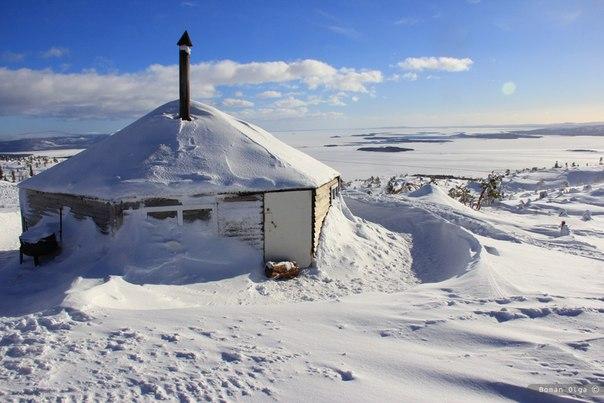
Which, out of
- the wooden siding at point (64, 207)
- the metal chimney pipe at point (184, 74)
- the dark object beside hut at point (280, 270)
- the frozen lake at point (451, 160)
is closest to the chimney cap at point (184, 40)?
the metal chimney pipe at point (184, 74)

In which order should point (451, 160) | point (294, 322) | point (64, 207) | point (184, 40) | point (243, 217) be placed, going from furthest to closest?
point (451, 160) < point (184, 40) < point (64, 207) < point (243, 217) < point (294, 322)

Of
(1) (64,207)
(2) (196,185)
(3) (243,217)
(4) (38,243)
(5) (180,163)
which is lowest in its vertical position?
(4) (38,243)

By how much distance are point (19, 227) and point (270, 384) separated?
13611 mm

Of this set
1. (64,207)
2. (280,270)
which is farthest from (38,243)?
(280,270)

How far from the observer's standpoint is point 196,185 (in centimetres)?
866

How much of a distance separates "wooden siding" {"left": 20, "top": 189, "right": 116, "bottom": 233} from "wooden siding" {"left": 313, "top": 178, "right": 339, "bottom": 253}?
418 cm

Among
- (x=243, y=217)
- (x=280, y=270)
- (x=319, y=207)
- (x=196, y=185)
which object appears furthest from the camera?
(x=319, y=207)

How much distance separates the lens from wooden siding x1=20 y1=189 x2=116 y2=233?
8561 mm

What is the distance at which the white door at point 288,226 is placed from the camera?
9.14 m

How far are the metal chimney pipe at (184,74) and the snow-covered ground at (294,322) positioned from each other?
369cm

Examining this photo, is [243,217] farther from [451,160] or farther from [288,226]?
[451,160]

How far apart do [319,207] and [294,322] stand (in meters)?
5.06

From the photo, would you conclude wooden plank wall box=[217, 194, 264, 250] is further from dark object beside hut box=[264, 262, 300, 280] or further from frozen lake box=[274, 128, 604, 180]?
frozen lake box=[274, 128, 604, 180]

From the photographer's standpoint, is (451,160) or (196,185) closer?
(196,185)
